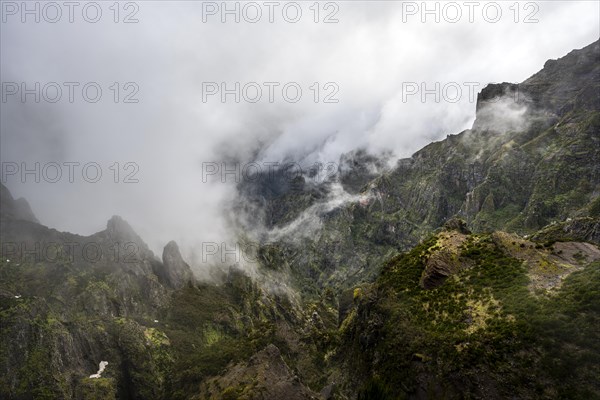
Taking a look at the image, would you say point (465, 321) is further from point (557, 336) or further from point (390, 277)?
point (390, 277)

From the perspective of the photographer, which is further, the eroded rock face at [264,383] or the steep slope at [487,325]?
the eroded rock face at [264,383]

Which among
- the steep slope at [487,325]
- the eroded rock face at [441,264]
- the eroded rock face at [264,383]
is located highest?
the eroded rock face at [441,264]

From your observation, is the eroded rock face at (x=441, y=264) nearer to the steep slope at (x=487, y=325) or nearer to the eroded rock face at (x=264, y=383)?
the steep slope at (x=487, y=325)

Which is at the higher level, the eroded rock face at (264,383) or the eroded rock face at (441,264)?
the eroded rock face at (441,264)

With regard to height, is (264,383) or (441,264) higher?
(441,264)

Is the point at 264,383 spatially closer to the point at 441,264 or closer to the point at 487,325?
the point at 441,264

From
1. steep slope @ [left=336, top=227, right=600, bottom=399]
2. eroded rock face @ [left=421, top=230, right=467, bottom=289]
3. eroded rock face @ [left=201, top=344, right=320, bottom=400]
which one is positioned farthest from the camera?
eroded rock face @ [left=201, top=344, right=320, bottom=400]

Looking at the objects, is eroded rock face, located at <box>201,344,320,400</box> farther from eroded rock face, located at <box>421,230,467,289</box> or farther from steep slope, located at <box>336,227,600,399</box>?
eroded rock face, located at <box>421,230,467,289</box>

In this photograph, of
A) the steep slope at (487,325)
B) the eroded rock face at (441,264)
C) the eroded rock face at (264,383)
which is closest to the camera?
the steep slope at (487,325)

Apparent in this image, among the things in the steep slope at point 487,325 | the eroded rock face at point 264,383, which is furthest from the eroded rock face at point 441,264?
the eroded rock face at point 264,383

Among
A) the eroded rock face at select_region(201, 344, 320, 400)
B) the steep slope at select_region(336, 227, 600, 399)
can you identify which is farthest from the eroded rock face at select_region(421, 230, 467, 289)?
the eroded rock face at select_region(201, 344, 320, 400)

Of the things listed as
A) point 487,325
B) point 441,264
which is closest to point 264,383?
point 441,264

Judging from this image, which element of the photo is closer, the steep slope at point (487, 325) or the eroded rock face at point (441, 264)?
the steep slope at point (487, 325)

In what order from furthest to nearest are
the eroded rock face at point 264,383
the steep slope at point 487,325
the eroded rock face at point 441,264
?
the eroded rock face at point 264,383 → the eroded rock face at point 441,264 → the steep slope at point 487,325
